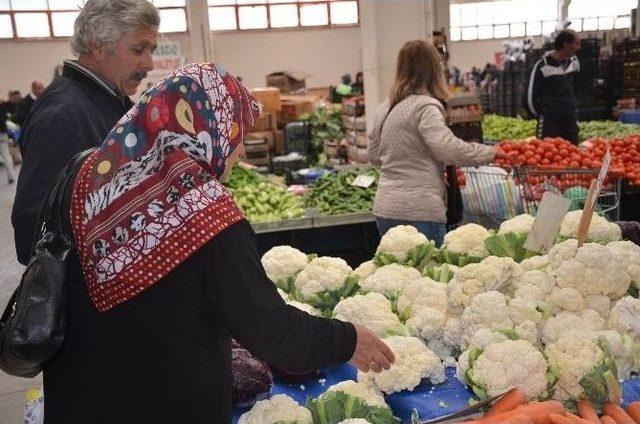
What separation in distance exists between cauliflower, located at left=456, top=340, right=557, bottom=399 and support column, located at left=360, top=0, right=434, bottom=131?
218 inches

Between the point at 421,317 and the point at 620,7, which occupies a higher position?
the point at 620,7

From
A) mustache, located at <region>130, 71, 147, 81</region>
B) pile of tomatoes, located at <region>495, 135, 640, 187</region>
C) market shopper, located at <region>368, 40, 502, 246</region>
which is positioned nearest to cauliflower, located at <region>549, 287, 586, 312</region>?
market shopper, located at <region>368, 40, 502, 246</region>

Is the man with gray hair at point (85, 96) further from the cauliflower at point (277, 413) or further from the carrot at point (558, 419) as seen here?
the carrot at point (558, 419)

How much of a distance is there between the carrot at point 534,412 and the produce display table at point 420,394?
0.61 ft

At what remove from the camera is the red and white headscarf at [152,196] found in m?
1.30

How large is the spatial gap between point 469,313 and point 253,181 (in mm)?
4138

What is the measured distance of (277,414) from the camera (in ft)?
5.51

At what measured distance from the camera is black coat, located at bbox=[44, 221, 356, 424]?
1.33 m

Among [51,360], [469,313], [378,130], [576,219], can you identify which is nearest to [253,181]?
[378,130]

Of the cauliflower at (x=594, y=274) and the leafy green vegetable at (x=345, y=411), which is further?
the cauliflower at (x=594, y=274)

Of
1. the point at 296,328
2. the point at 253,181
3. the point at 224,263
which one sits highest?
the point at 224,263

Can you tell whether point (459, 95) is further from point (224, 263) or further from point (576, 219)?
point (224, 263)

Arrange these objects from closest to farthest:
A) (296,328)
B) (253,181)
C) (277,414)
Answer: (296,328) < (277,414) < (253,181)

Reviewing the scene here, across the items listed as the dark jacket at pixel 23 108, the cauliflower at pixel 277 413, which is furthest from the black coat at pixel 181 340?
the dark jacket at pixel 23 108
